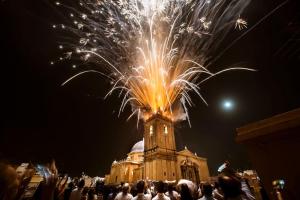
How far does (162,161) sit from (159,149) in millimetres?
2557

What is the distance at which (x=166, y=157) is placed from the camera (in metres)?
40.4

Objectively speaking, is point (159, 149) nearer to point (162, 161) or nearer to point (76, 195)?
point (162, 161)

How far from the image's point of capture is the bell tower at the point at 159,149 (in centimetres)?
3788

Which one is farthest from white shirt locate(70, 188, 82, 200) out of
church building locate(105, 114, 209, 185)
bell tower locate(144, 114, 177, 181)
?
bell tower locate(144, 114, 177, 181)

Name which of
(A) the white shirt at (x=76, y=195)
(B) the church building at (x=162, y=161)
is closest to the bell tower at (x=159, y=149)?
(B) the church building at (x=162, y=161)

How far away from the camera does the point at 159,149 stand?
39.7m

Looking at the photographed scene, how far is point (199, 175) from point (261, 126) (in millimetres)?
49462

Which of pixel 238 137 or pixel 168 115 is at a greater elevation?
pixel 168 115

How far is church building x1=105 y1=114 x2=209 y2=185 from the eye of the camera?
3850cm

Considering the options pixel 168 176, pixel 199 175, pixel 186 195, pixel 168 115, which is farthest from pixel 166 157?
pixel 186 195

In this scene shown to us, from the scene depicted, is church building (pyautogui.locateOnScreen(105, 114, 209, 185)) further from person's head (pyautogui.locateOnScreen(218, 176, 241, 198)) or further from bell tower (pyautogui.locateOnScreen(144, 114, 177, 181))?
person's head (pyautogui.locateOnScreen(218, 176, 241, 198))

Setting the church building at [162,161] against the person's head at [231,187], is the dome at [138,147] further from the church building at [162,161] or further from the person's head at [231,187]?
the person's head at [231,187]

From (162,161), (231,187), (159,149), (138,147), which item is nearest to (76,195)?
(231,187)

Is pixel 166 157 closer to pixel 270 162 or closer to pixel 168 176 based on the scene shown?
pixel 168 176
